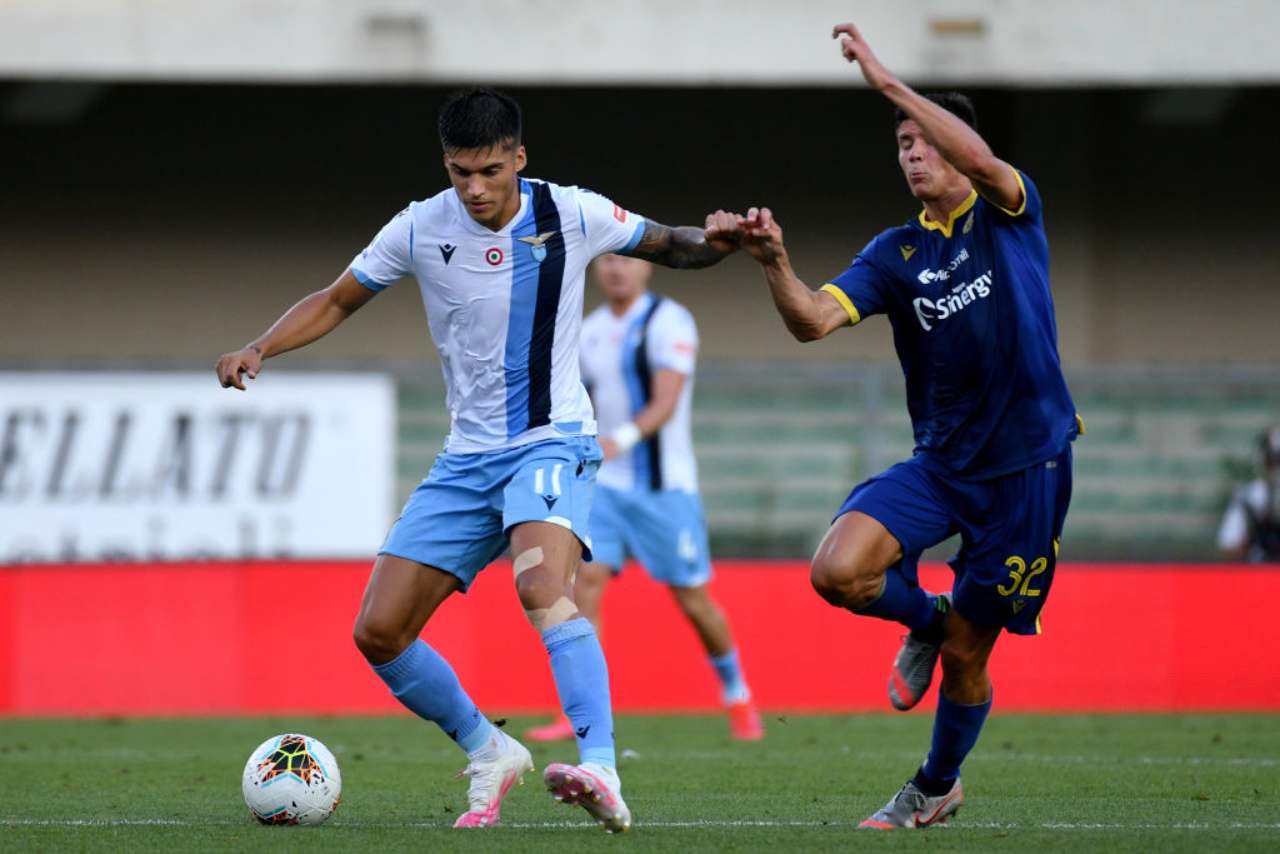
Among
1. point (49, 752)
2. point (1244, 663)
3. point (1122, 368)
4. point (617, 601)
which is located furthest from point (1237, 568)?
point (49, 752)

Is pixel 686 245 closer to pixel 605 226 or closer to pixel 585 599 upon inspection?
pixel 605 226

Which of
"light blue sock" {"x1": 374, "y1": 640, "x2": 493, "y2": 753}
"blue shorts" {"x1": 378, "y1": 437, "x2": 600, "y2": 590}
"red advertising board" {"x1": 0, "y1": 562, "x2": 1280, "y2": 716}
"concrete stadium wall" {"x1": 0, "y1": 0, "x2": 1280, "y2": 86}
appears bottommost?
"red advertising board" {"x1": 0, "y1": 562, "x2": 1280, "y2": 716}

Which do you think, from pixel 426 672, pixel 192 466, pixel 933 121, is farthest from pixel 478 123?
pixel 192 466

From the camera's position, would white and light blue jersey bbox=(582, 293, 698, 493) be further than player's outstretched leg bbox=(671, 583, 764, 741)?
Yes

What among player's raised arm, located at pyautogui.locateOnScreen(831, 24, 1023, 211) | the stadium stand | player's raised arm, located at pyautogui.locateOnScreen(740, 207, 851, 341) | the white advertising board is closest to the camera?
player's raised arm, located at pyautogui.locateOnScreen(831, 24, 1023, 211)

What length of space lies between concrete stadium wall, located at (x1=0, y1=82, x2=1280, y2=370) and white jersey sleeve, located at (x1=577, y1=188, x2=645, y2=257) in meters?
10.2

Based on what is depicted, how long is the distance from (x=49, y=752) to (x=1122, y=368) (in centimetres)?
697

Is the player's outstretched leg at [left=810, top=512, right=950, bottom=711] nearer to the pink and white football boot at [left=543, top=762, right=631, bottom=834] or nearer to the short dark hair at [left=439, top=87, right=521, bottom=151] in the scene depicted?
the pink and white football boot at [left=543, top=762, right=631, bottom=834]

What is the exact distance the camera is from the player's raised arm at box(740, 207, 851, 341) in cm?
612

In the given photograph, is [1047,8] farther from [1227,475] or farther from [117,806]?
[117,806]

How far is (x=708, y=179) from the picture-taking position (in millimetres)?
16891

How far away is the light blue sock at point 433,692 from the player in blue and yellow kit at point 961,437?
1.20 m

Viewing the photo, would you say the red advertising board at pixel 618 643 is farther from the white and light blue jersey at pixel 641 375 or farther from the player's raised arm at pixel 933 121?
the player's raised arm at pixel 933 121

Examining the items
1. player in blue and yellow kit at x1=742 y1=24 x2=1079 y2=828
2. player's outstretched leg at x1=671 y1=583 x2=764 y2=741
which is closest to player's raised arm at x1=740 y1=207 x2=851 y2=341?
player in blue and yellow kit at x1=742 y1=24 x2=1079 y2=828
